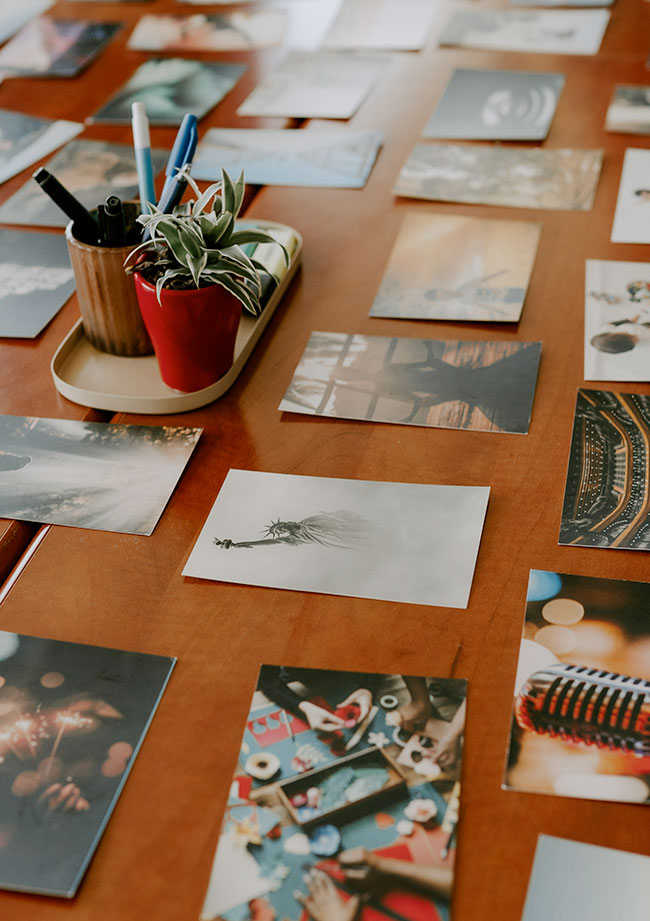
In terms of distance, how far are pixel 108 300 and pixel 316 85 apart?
28.8 inches

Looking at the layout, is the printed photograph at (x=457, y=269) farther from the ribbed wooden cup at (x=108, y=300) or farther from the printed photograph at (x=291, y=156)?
the ribbed wooden cup at (x=108, y=300)

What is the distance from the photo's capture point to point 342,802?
61cm

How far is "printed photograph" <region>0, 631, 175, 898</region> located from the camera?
1.93 ft

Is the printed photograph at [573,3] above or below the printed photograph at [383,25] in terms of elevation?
below

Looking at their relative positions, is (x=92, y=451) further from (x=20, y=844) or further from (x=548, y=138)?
(x=548, y=138)

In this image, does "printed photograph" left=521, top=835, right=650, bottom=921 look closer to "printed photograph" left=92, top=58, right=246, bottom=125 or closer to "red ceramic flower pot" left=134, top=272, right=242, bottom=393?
"red ceramic flower pot" left=134, top=272, right=242, bottom=393

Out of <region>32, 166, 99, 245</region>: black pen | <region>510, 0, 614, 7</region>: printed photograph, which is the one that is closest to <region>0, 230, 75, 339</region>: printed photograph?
<region>32, 166, 99, 245</region>: black pen

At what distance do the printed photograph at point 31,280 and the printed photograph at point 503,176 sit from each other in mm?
455

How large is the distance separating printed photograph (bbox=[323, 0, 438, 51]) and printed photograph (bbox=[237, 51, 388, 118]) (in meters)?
0.05

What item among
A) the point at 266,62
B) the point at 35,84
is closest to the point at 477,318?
the point at 266,62

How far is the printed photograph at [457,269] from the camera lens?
3.42 feet

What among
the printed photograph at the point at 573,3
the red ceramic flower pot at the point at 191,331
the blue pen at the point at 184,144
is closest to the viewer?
the red ceramic flower pot at the point at 191,331

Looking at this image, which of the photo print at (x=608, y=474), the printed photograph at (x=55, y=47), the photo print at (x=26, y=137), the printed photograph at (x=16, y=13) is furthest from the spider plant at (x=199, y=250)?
the printed photograph at (x=16, y=13)

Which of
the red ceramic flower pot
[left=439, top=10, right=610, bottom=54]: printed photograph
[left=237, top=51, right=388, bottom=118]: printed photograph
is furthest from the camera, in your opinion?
[left=439, top=10, right=610, bottom=54]: printed photograph
